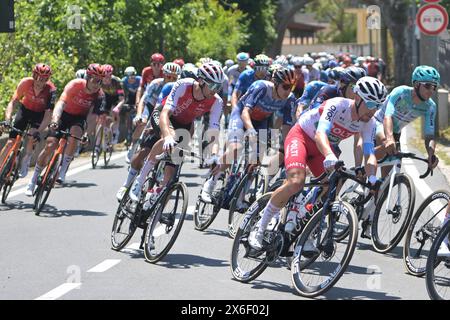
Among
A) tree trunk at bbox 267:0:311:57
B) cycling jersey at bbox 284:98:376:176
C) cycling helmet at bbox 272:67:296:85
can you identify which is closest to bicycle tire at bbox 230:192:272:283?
cycling jersey at bbox 284:98:376:176

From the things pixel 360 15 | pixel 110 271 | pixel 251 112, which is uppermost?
pixel 251 112

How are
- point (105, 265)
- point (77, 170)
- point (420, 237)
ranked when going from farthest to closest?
point (77, 170), point (105, 265), point (420, 237)

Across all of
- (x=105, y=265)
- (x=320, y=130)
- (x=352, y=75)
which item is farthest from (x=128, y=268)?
(x=352, y=75)

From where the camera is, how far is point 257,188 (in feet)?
40.5

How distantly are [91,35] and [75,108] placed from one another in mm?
14233

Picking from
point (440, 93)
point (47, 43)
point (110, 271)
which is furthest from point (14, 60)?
point (110, 271)

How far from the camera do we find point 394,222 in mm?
10953

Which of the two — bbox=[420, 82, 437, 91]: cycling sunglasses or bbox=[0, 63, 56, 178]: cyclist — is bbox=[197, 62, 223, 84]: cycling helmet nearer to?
bbox=[420, 82, 437, 91]: cycling sunglasses

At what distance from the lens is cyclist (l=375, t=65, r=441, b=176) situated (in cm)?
1088

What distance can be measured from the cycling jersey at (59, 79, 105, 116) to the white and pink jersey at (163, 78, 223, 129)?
335 centimetres

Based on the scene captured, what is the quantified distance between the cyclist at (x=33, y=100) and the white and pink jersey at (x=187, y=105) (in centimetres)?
367

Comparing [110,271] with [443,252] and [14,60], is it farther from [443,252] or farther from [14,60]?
[14,60]

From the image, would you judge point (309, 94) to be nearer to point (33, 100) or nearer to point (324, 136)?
point (33, 100)

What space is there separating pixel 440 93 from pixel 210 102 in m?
15.3
